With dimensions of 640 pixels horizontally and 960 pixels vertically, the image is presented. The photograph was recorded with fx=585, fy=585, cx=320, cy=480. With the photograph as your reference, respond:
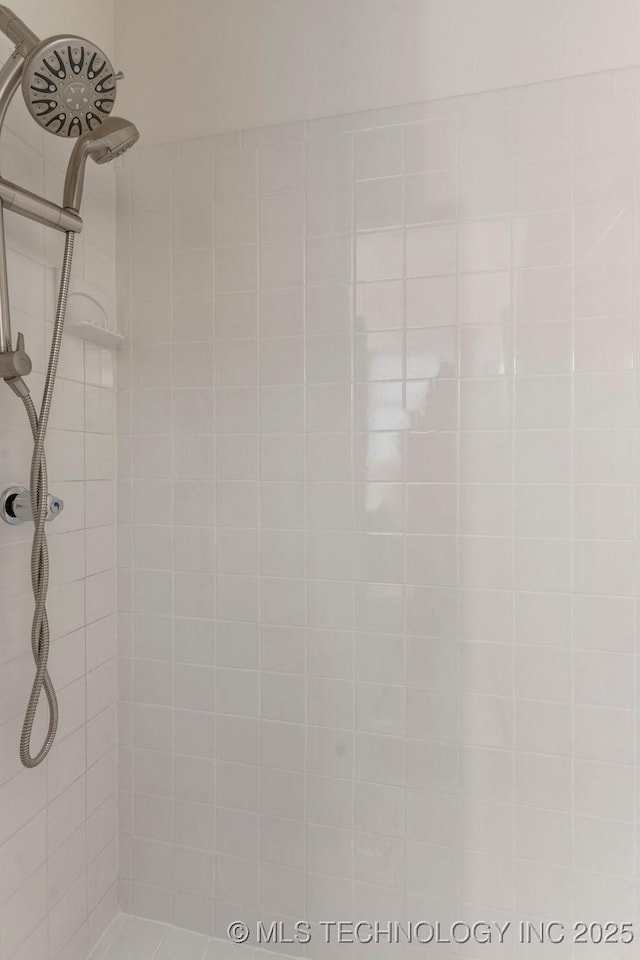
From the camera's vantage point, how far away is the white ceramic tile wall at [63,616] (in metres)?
0.99

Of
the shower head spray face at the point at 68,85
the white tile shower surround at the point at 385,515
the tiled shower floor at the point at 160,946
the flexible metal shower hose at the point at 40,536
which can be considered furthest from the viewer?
the tiled shower floor at the point at 160,946

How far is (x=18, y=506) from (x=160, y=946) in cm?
100

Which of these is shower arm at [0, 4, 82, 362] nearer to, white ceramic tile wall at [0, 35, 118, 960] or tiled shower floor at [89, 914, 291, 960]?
white ceramic tile wall at [0, 35, 118, 960]

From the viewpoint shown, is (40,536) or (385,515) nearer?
(40,536)

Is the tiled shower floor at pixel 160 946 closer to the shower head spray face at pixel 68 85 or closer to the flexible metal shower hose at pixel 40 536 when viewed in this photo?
the flexible metal shower hose at pixel 40 536

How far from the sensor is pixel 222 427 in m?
1.25

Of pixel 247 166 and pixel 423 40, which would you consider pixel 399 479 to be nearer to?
pixel 247 166

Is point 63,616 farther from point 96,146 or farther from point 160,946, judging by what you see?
point 96,146

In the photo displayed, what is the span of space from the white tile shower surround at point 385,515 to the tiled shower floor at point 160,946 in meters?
0.03

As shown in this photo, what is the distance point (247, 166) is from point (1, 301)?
630 millimetres

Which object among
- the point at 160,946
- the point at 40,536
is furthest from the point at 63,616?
the point at 160,946

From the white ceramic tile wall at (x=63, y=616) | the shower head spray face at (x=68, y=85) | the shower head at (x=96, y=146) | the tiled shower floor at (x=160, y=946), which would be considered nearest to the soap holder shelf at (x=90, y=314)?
the white ceramic tile wall at (x=63, y=616)

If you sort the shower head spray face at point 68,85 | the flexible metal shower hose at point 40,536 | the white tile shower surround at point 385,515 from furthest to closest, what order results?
the white tile shower surround at point 385,515, the flexible metal shower hose at point 40,536, the shower head spray face at point 68,85

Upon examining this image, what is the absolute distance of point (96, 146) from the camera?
3.24 ft
